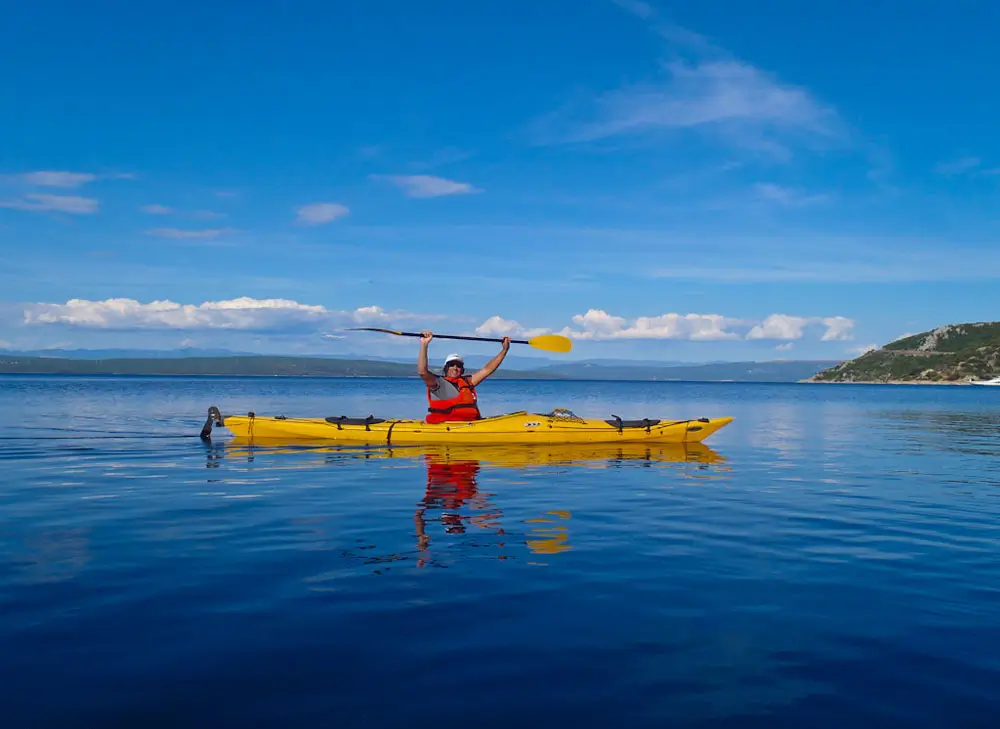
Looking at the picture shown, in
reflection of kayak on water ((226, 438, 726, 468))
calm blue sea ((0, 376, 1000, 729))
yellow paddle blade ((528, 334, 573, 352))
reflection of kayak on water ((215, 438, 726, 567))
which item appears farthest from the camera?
yellow paddle blade ((528, 334, 573, 352))

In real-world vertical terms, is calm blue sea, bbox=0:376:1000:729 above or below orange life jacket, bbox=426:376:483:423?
below

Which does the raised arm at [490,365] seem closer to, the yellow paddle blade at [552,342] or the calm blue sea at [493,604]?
the yellow paddle blade at [552,342]

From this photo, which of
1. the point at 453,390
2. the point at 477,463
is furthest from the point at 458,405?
the point at 477,463

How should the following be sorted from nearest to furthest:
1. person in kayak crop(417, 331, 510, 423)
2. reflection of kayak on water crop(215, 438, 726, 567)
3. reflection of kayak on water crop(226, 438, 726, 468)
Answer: reflection of kayak on water crop(215, 438, 726, 567) < reflection of kayak on water crop(226, 438, 726, 468) < person in kayak crop(417, 331, 510, 423)

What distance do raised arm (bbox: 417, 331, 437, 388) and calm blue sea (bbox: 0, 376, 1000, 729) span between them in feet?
17.3

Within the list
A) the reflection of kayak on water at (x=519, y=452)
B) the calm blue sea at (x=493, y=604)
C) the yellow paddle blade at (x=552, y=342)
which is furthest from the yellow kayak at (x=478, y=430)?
the calm blue sea at (x=493, y=604)

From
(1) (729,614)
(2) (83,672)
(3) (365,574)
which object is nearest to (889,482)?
(1) (729,614)

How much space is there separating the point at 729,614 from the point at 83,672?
5433mm

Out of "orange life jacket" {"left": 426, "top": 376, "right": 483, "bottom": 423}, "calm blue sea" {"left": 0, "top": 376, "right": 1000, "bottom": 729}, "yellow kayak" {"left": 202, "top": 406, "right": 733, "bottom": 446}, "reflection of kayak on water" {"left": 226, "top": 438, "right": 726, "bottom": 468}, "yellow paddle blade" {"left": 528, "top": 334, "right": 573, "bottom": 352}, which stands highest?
"yellow paddle blade" {"left": 528, "top": 334, "right": 573, "bottom": 352}

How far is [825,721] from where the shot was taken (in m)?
4.93

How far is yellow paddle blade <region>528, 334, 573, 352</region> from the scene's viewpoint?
26.1 m

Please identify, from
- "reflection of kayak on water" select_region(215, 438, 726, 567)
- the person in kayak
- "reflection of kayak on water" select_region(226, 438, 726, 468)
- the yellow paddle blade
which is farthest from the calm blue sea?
the yellow paddle blade

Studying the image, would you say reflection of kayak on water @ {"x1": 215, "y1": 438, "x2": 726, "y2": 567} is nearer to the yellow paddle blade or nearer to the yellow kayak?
the yellow kayak

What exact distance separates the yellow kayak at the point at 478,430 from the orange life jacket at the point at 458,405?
0.27 meters
